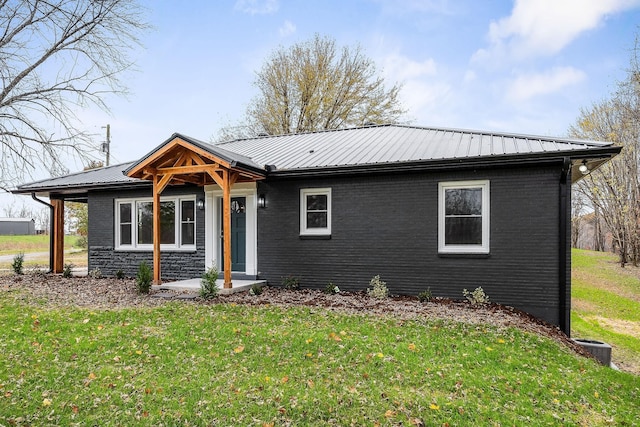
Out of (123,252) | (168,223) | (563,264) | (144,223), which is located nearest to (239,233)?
(168,223)

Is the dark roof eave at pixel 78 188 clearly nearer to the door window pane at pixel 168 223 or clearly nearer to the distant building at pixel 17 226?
the door window pane at pixel 168 223

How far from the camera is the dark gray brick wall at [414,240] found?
6.91m

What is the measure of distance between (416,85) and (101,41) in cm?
1690

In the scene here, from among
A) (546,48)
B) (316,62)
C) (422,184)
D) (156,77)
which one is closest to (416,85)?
(316,62)

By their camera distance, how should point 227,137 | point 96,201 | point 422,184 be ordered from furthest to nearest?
point 227,137 → point 96,201 → point 422,184

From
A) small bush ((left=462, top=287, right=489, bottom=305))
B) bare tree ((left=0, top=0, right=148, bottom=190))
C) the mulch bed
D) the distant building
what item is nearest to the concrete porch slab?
the mulch bed

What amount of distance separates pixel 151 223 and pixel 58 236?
374 centimetres

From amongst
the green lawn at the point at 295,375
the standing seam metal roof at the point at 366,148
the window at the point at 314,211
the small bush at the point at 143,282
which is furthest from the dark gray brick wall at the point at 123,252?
the green lawn at the point at 295,375

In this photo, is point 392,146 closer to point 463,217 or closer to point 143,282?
point 463,217

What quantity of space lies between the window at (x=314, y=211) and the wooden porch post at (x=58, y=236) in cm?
838

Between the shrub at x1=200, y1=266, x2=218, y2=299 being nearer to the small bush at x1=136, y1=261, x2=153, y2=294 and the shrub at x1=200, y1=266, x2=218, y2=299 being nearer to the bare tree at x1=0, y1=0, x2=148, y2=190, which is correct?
the small bush at x1=136, y1=261, x2=153, y2=294

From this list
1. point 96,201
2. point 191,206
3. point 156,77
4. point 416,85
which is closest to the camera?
point 191,206

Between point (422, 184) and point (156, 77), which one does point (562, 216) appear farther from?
point (156, 77)

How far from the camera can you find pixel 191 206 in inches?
399
